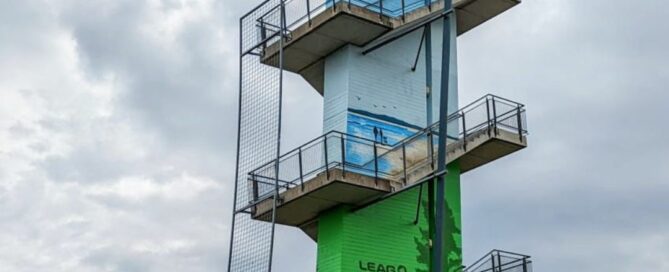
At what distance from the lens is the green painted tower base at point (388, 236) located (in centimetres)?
3133

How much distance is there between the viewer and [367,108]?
33.0 m

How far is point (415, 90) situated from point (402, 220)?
12.4 feet

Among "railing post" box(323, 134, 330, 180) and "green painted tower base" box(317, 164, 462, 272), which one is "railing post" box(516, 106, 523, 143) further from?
"railing post" box(323, 134, 330, 180)

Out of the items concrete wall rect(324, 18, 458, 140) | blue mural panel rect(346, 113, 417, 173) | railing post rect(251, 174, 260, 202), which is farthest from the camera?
concrete wall rect(324, 18, 458, 140)

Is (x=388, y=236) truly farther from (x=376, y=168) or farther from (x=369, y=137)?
(x=369, y=137)

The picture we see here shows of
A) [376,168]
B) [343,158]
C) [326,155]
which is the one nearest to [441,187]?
[376,168]

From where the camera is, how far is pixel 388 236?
32000 mm

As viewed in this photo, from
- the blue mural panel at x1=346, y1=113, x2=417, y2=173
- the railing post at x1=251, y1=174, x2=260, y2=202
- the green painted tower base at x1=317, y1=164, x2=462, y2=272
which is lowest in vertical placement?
the green painted tower base at x1=317, y1=164, x2=462, y2=272

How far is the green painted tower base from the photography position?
3133 centimetres

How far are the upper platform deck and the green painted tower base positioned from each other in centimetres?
408

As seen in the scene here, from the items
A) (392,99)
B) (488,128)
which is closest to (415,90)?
(392,99)

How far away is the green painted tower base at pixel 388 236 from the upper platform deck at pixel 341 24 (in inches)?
161

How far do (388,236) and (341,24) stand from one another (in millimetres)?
5446

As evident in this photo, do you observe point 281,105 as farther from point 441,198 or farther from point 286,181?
point 441,198
